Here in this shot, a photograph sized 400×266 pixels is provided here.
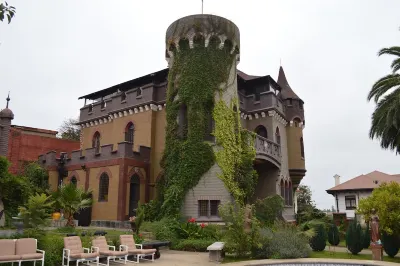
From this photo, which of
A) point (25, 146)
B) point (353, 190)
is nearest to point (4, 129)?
point (25, 146)

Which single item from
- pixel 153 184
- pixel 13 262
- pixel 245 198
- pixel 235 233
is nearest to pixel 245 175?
pixel 245 198

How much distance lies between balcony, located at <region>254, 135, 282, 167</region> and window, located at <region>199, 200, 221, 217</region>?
441 cm

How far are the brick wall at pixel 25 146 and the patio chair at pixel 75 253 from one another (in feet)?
72.9

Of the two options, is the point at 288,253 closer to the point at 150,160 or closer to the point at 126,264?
the point at 126,264

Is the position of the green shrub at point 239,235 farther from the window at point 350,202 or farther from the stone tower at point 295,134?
the window at point 350,202

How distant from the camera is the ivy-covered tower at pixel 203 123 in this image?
66.8 ft

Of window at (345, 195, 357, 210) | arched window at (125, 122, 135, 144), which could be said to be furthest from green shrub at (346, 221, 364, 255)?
window at (345, 195, 357, 210)

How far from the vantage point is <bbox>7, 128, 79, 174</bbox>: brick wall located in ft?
107

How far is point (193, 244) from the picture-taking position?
55.1ft

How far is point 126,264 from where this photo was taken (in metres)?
12.7

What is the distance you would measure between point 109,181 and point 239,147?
8562mm

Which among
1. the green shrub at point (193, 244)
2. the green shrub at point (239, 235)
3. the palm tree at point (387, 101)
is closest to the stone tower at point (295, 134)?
the palm tree at point (387, 101)

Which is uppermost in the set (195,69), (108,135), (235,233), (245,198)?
(195,69)

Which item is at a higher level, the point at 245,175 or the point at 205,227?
the point at 245,175
